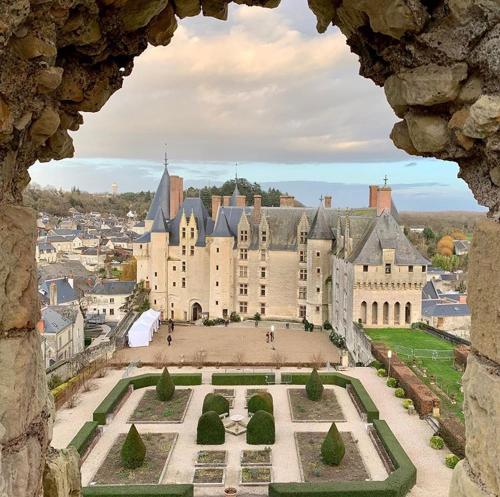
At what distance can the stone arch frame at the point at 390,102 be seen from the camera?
2.97 meters

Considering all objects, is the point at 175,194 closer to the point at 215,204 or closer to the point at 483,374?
the point at 215,204

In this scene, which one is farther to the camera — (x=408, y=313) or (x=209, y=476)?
(x=408, y=313)

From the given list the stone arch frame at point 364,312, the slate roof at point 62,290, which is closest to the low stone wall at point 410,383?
the stone arch frame at point 364,312

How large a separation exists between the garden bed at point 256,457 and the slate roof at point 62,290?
2672 cm

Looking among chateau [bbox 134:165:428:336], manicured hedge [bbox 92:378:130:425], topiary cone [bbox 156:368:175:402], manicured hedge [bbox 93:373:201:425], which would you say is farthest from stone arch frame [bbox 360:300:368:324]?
manicured hedge [bbox 92:378:130:425]

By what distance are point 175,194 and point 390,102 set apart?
140 ft

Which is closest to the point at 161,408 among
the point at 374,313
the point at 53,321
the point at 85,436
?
the point at 85,436

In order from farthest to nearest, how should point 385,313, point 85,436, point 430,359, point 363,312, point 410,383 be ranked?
point 385,313, point 363,312, point 430,359, point 410,383, point 85,436

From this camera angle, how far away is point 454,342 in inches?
1126

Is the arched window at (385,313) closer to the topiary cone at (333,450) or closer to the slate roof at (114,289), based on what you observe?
the topiary cone at (333,450)

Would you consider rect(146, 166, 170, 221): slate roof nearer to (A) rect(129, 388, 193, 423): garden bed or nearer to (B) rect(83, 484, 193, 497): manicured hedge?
(A) rect(129, 388, 193, 423): garden bed

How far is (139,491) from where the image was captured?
570 inches

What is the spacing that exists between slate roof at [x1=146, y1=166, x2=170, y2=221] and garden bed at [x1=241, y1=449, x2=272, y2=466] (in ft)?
94.9

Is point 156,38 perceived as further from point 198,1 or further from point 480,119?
point 480,119
